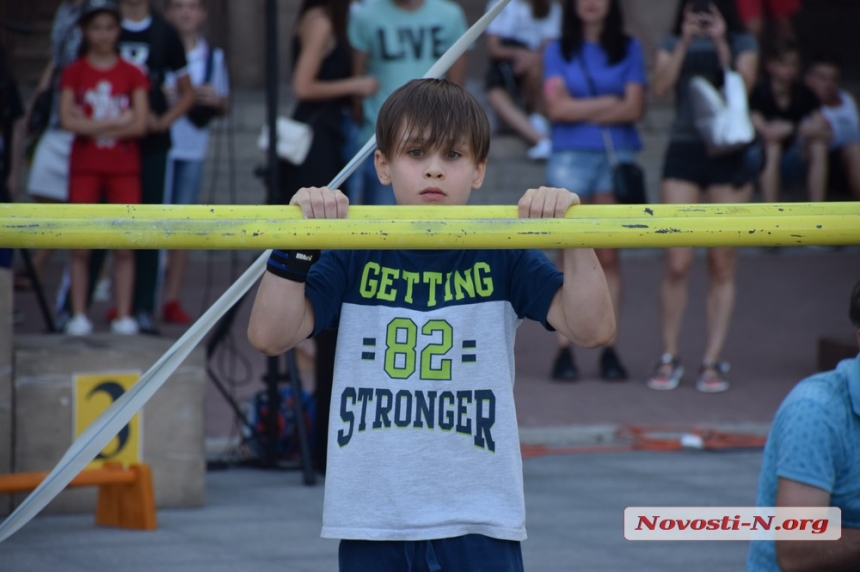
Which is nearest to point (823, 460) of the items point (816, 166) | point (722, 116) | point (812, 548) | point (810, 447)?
point (810, 447)

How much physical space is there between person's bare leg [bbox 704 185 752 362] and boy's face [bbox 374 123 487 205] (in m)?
4.40

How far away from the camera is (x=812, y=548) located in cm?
291

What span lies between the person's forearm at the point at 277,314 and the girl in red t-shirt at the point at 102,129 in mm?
4656

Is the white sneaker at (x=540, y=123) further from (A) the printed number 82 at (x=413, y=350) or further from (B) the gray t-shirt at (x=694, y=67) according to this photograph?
(A) the printed number 82 at (x=413, y=350)

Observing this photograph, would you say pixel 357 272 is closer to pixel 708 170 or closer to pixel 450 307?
pixel 450 307

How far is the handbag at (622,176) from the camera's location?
22.4 feet

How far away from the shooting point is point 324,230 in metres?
2.23

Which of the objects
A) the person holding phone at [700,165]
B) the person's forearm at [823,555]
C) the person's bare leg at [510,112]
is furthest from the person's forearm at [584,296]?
the person's bare leg at [510,112]

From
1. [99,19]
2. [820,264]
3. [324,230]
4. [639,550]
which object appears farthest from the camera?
[820,264]

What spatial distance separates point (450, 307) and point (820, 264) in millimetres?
8717

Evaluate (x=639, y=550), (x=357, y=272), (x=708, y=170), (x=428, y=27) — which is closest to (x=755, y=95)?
(x=708, y=170)

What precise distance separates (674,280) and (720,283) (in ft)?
0.76

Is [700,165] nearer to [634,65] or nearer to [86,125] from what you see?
[634,65]

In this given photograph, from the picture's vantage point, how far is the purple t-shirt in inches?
273
